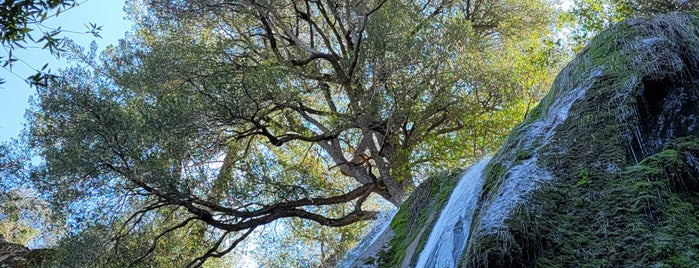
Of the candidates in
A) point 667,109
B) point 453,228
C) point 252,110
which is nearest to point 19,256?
point 252,110

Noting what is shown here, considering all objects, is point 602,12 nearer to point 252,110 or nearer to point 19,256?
point 252,110

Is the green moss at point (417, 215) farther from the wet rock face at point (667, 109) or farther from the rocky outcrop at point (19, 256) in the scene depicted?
the rocky outcrop at point (19, 256)

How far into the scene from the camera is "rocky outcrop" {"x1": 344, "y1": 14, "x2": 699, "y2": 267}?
4.54 meters

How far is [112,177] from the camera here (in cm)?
1388

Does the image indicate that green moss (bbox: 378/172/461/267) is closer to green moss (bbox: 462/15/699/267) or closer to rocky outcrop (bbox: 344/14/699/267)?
rocky outcrop (bbox: 344/14/699/267)

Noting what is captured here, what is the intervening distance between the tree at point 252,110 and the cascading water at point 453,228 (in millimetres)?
7973

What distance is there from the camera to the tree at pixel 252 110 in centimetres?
1401

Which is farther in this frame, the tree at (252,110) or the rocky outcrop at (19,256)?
the rocky outcrop at (19,256)

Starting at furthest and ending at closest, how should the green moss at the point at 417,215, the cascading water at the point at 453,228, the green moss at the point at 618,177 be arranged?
the green moss at the point at 417,215, the cascading water at the point at 453,228, the green moss at the point at 618,177

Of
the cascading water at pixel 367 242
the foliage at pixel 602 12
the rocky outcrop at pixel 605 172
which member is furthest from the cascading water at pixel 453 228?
the foliage at pixel 602 12

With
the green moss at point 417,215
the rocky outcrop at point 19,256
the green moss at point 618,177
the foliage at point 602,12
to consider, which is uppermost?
the rocky outcrop at point 19,256

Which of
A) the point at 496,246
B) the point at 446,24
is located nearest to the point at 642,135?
the point at 496,246

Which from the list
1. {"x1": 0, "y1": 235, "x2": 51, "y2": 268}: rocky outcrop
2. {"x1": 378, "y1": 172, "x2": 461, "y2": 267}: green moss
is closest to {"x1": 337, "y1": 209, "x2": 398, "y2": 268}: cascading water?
{"x1": 378, "y1": 172, "x2": 461, "y2": 267}: green moss

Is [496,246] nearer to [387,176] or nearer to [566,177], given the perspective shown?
[566,177]
